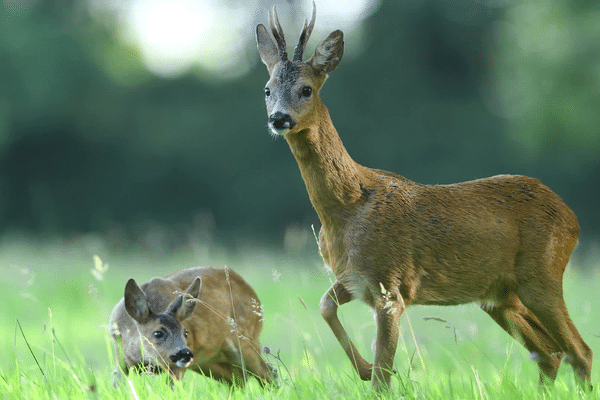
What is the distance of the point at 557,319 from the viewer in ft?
15.1

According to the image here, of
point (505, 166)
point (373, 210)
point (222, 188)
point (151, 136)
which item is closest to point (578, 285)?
point (373, 210)

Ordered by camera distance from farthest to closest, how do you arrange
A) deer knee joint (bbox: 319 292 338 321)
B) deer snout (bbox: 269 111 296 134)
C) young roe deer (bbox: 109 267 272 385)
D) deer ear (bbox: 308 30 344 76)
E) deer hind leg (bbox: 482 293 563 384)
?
deer hind leg (bbox: 482 293 563 384) < young roe deer (bbox: 109 267 272 385) < deer knee joint (bbox: 319 292 338 321) < deer ear (bbox: 308 30 344 76) < deer snout (bbox: 269 111 296 134)

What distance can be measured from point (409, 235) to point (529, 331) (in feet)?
4.03

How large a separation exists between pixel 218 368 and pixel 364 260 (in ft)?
5.63

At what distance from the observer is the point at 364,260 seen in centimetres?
421

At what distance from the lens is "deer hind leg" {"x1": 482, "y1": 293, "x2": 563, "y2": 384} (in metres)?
4.82

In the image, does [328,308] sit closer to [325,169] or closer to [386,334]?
[386,334]

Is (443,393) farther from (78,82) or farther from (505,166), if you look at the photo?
(78,82)

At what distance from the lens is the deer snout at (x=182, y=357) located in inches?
172

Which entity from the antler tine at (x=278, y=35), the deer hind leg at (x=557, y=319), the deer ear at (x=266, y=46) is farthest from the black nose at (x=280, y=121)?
the deer hind leg at (x=557, y=319)

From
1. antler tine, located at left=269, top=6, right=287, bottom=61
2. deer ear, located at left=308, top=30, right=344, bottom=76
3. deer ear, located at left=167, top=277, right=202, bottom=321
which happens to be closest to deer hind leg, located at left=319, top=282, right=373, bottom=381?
deer ear, located at left=167, top=277, right=202, bottom=321

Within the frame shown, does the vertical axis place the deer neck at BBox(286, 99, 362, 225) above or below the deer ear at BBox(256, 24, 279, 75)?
below

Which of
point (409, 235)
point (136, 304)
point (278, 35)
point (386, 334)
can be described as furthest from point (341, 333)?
point (278, 35)

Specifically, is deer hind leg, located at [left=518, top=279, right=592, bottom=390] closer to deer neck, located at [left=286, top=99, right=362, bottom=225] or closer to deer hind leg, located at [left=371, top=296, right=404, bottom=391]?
deer hind leg, located at [left=371, top=296, right=404, bottom=391]
